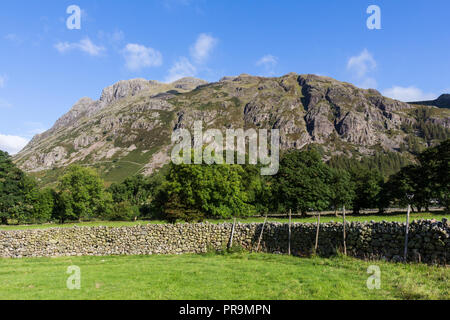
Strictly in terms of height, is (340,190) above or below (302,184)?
below

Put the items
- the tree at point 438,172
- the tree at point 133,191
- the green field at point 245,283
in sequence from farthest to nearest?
the tree at point 133,191 → the tree at point 438,172 → the green field at point 245,283

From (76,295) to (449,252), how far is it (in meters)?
15.3

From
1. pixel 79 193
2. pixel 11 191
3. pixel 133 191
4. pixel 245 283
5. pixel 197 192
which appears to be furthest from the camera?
pixel 133 191

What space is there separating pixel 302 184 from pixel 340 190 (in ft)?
36.0

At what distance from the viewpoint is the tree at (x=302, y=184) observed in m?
50.6

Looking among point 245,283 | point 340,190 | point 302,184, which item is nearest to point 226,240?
point 245,283

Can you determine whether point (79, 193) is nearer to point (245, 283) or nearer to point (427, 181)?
point (245, 283)

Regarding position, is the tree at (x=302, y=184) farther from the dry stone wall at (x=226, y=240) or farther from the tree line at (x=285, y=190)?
the dry stone wall at (x=226, y=240)

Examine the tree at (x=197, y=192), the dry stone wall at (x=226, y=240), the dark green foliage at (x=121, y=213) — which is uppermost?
the tree at (x=197, y=192)

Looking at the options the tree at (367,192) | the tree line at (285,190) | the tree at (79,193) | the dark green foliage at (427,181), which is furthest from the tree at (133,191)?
the dark green foliage at (427,181)

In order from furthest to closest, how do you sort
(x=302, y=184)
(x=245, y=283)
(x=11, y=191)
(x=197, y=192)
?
(x=11, y=191) < (x=302, y=184) < (x=197, y=192) < (x=245, y=283)

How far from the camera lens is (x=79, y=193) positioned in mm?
55312

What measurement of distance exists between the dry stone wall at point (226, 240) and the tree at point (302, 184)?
32697 mm

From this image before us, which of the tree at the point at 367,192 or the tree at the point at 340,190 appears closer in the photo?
the tree at the point at 340,190
